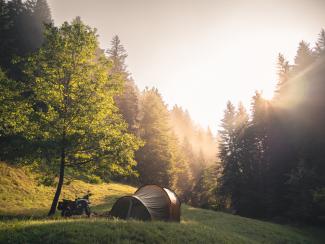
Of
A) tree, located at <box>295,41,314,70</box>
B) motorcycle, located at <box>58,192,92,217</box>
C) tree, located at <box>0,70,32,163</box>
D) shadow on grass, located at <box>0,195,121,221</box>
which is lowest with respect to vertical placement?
shadow on grass, located at <box>0,195,121,221</box>

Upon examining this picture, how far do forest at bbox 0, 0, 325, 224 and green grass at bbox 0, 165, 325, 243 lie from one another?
274 cm

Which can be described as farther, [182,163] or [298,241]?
[182,163]

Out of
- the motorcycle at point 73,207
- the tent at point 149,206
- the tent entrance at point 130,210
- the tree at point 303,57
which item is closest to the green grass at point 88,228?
the motorcycle at point 73,207

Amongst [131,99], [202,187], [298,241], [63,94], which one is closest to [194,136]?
[202,187]

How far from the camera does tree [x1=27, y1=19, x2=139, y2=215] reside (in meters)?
15.9

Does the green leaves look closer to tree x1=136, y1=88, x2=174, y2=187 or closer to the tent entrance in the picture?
the tent entrance

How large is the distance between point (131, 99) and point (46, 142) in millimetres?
30383

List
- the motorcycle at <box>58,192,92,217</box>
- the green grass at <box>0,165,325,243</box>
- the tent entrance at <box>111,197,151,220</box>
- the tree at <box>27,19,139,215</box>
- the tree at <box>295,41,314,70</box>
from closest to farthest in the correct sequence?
the green grass at <box>0,165,325,243</box>, the tree at <box>27,19,139,215</box>, the motorcycle at <box>58,192,92,217</box>, the tent entrance at <box>111,197,151,220</box>, the tree at <box>295,41,314,70</box>

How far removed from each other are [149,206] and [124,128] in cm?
557

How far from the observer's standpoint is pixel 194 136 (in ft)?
323

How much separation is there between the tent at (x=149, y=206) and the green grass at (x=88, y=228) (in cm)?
167

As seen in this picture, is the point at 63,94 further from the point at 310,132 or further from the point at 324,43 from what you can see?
the point at 324,43

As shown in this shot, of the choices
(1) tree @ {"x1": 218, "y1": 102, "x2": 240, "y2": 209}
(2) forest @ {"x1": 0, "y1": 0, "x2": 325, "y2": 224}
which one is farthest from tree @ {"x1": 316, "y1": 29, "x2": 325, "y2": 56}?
(1) tree @ {"x1": 218, "y1": 102, "x2": 240, "y2": 209}

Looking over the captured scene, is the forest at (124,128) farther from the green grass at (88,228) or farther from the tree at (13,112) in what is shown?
the green grass at (88,228)
